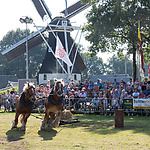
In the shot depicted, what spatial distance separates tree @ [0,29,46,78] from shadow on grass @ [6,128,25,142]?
53.0 meters

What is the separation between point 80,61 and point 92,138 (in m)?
33.0

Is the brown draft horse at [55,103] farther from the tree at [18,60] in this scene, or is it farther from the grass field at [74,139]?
the tree at [18,60]

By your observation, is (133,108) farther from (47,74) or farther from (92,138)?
(47,74)

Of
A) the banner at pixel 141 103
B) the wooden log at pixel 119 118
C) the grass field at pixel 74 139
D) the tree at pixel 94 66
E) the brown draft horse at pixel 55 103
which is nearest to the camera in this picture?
the grass field at pixel 74 139

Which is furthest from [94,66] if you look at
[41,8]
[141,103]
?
[141,103]

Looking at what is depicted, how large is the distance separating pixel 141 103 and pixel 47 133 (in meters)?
7.99

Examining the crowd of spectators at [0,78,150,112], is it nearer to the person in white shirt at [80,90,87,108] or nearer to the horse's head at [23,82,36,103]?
the person in white shirt at [80,90,87,108]

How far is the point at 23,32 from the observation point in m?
71.1

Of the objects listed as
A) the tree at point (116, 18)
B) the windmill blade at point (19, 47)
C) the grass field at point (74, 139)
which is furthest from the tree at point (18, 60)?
the grass field at point (74, 139)

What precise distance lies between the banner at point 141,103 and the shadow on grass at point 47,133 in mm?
7222

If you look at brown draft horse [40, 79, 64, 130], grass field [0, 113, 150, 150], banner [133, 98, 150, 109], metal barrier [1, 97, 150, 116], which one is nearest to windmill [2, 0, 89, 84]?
metal barrier [1, 97, 150, 116]

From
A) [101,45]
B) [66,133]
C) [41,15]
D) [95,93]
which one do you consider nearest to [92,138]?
[66,133]

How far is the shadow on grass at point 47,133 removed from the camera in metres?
9.69

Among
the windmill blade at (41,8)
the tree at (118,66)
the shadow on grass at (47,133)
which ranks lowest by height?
the shadow on grass at (47,133)
